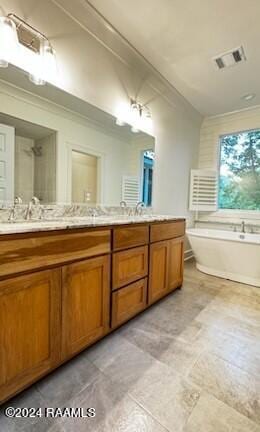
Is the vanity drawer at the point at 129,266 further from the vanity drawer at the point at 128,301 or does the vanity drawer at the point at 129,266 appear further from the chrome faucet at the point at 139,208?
the chrome faucet at the point at 139,208

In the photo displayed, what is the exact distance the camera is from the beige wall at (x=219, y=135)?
351cm

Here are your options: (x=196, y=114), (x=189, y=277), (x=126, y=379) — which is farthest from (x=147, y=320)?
(x=196, y=114)

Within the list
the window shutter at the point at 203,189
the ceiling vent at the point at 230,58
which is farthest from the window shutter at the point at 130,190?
the ceiling vent at the point at 230,58

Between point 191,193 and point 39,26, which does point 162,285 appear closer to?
point 191,193

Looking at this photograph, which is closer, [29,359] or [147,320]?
[29,359]

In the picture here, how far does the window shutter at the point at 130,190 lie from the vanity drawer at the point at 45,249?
1145 millimetres

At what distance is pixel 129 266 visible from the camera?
5.77 feet

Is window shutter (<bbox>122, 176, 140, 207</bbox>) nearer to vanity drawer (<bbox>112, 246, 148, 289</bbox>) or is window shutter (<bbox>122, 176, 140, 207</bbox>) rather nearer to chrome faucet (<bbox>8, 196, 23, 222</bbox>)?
vanity drawer (<bbox>112, 246, 148, 289</bbox>)

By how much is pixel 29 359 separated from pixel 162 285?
137 cm

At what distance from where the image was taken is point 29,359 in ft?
3.75

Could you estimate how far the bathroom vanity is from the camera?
106 cm

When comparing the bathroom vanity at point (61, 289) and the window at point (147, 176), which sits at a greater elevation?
the window at point (147, 176)

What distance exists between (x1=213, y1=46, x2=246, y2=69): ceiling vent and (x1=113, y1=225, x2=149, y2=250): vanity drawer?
6.92 feet

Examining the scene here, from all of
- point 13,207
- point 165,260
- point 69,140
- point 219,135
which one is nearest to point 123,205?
point 165,260
